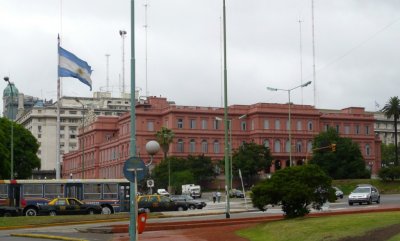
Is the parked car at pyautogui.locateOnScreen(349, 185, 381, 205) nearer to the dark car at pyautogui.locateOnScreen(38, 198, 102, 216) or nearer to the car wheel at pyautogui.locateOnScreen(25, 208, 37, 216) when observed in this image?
the dark car at pyautogui.locateOnScreen(38, 198, 102, 216)

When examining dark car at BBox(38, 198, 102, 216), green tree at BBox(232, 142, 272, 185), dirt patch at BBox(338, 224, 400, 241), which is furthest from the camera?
green tree at BBox(232, 142, 272, 185)

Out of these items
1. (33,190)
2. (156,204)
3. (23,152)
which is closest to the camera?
(33,190)

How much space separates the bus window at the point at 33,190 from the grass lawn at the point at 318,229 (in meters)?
26.0

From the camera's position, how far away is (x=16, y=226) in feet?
116

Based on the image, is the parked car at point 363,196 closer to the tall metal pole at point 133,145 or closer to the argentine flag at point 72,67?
the argentine flag at point 72,67

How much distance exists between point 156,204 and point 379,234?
32.2m

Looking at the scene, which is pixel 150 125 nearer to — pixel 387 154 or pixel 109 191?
pixel 387 154

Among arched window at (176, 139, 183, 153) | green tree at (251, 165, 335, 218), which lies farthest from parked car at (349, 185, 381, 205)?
arched window at (176, 139, 183, 153)

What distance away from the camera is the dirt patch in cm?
1844

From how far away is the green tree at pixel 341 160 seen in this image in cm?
11112

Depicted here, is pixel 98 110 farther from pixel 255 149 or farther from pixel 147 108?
pixel 255 149

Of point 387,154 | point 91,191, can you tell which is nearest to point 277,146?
point 387,154

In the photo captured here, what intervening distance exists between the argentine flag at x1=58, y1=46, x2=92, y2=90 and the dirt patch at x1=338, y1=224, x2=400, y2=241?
1031 inches

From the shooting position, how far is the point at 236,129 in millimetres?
130000
